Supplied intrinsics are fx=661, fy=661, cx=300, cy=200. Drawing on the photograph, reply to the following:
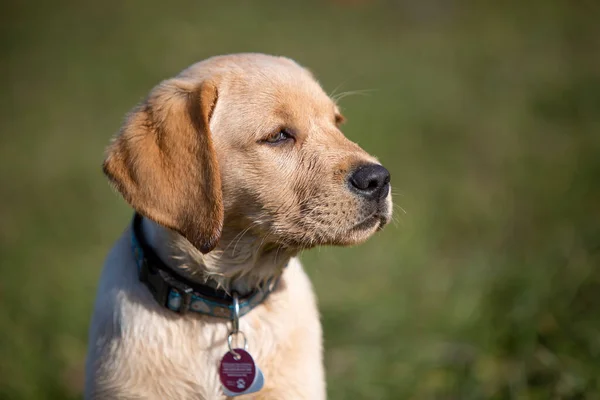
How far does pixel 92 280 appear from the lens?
5855 millimetres

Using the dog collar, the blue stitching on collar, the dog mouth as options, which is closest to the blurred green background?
the dog mouth

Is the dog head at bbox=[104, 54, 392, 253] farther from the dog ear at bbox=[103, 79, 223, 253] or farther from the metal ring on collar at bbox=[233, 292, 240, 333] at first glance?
the metal ring on collar at bbox=[233, 292, 240, 333]

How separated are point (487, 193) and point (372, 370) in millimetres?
3102

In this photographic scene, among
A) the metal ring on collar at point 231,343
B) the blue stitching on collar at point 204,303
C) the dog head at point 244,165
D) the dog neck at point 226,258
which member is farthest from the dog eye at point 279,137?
the metal ring on collar at point 231,343

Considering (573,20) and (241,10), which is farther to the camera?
(241,10)

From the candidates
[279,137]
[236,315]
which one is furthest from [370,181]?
[236,315]

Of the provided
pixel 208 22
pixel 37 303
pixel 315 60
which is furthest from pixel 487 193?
pixel 208 22

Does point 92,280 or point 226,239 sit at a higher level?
point 226,239

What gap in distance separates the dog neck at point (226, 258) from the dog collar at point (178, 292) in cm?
4

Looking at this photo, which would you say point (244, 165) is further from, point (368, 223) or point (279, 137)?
point (368, 223)

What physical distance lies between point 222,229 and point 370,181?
2.17ft

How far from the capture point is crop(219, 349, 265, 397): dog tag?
2.70 metres

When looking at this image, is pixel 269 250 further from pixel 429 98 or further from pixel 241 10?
pixel 241 10

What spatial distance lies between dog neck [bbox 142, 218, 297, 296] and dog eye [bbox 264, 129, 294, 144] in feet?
1.36
